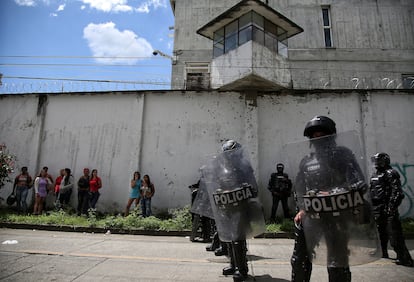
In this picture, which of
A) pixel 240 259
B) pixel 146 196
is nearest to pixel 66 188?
pixel 146 196

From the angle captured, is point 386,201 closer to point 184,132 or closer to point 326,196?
point 326,196

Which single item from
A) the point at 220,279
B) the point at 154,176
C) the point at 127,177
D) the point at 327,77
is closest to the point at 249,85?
the point at 154,176

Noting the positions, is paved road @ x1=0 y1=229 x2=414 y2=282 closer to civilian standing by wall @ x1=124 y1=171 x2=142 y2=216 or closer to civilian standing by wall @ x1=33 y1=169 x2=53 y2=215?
civilian standing by wall @ x1=124 y1=171 x2=142 y2=216

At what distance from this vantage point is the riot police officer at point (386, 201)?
15.2 feet

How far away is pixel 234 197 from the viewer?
330 cm

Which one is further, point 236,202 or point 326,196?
point 236,202

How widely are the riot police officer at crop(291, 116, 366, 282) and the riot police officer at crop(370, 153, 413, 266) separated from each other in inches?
116

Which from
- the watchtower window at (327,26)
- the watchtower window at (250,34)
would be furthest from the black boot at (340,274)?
the watchtower window at (327,26)

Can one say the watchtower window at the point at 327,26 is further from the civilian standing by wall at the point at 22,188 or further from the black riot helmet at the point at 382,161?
the civilian standing by wall at the point at 22,188

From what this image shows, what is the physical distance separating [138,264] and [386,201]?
13.4 feet

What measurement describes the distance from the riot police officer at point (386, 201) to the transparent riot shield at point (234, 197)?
2.61 meters

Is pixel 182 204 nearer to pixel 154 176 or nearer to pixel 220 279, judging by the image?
pixel 154 176

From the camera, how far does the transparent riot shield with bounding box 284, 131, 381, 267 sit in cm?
221

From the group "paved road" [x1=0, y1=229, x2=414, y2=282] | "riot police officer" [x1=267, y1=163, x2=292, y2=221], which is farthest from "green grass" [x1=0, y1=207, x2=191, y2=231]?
"riot police officer" [x1=267, y1=163, x2=292, y2=221]
